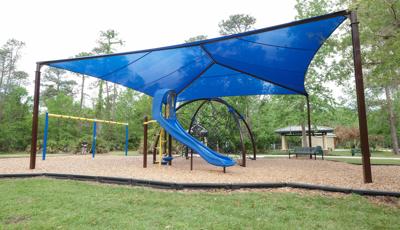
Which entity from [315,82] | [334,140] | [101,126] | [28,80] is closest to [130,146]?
[101,126]

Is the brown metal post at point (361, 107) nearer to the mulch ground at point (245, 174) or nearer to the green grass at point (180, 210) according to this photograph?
the mulch ground at point (245, 174)

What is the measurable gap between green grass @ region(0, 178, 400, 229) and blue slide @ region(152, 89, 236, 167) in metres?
2.70

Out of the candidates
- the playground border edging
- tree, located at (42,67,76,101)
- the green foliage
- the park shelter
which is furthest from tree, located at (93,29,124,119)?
the playground border edging

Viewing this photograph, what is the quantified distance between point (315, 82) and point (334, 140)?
81.0ft

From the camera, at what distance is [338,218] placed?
3021 mm

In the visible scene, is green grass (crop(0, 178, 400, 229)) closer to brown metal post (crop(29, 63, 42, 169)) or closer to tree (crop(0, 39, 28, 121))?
brown metal post (crop(29, 63, 42, 169))

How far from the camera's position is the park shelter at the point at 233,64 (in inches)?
203

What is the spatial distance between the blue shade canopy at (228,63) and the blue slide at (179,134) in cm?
92

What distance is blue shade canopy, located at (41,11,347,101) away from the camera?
5582mm

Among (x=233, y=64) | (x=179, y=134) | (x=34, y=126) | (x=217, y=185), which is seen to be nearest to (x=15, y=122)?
(x=34, y=126)

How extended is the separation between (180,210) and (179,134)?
417cm

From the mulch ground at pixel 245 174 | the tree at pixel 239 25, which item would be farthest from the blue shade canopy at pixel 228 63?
the tree at pixel 239 25

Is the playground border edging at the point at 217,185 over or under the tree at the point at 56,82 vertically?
under

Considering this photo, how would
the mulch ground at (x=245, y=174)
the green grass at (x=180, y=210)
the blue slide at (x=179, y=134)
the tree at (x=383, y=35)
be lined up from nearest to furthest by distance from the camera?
the green grass at (x=180, y=210) < the tree at (x=383, y=35) < the mulch ground at (x=245, y=174) < the blue slide at (x=179, y=134)
